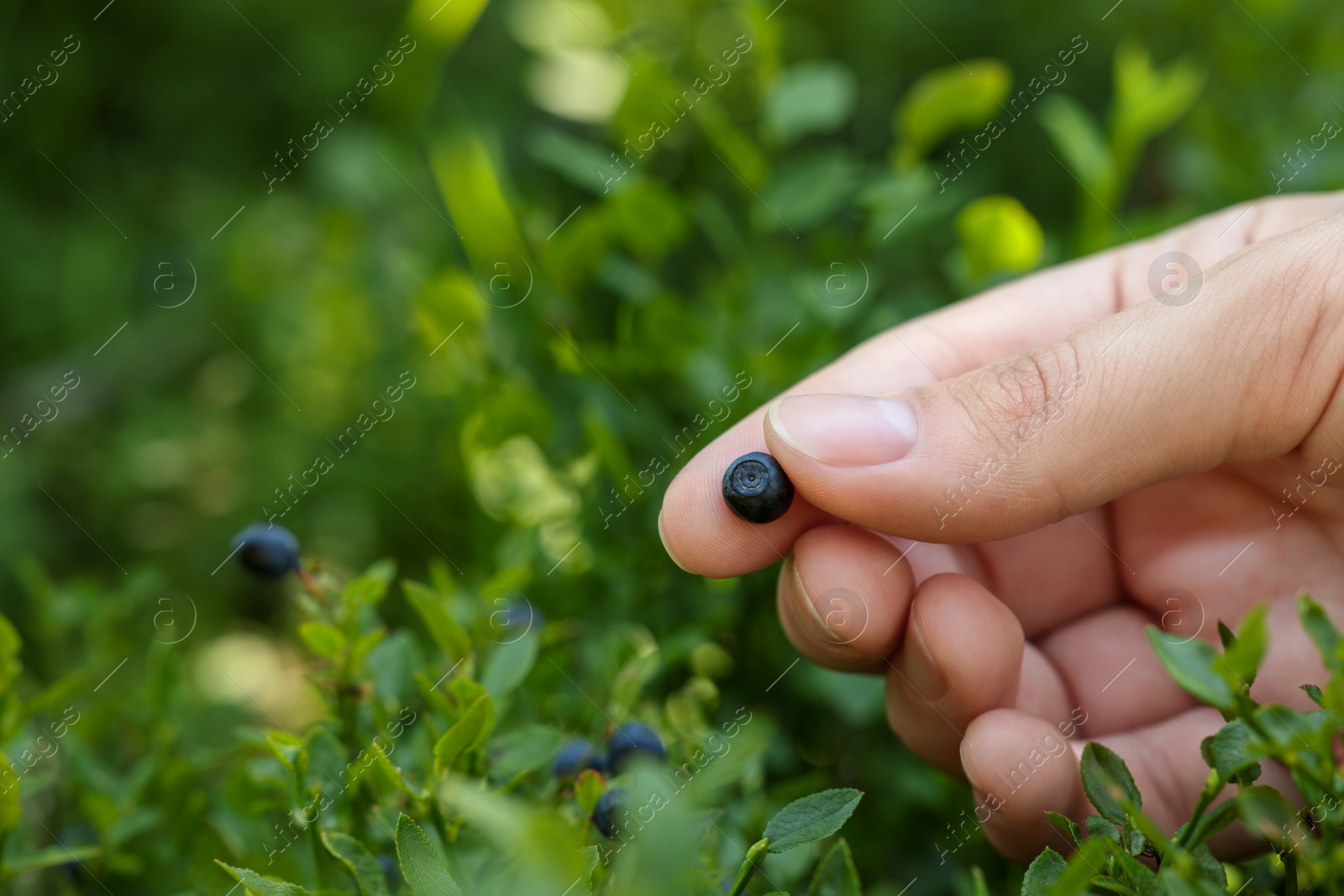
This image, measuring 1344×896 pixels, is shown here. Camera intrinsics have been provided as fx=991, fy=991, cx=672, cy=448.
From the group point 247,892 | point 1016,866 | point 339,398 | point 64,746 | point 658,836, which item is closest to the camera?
point 658,836

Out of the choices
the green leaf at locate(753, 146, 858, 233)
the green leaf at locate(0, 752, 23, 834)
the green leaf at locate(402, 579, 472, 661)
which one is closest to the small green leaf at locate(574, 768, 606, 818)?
the green leaf at locate(402, 579, 472, 661)

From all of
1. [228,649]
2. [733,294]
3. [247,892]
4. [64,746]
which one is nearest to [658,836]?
[247,892]

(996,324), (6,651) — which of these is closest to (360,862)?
(6,651)

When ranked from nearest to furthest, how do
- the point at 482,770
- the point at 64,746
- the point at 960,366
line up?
the point at 482,770 < the point at 64,746 < the point at 960,366

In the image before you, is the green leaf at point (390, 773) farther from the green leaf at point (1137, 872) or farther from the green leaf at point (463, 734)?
the green leaf at point (1137, 872)

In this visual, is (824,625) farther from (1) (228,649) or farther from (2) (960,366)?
(1) (228,649)

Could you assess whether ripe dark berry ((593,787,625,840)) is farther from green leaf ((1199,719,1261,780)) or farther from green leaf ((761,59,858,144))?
green leaf ((761,59,858,144))

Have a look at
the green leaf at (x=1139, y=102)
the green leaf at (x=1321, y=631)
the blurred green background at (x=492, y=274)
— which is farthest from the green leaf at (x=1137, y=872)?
the green leaf at (x=1139, y=102)
